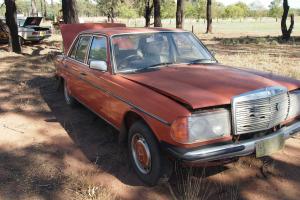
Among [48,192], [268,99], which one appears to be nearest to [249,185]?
[268,99]

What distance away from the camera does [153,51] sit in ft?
16.2

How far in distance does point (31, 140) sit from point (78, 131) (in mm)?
731

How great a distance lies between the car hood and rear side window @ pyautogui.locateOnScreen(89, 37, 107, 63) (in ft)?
2.33

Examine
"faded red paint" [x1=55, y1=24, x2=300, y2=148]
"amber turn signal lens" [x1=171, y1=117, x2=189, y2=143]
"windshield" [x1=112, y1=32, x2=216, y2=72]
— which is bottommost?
"amber turn signal lens" [x1=171, y1=117, x2=189, y2=143]

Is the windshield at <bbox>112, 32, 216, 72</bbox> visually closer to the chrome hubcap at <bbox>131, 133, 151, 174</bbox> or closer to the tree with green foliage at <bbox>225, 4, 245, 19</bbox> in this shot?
the chrome hubcap at <bbox>131, 133, 151, 174</bbox>

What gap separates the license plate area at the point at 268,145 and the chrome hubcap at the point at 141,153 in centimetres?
112

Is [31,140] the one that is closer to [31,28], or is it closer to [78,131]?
[78,131]

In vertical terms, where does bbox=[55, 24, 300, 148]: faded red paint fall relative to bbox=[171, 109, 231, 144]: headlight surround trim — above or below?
above

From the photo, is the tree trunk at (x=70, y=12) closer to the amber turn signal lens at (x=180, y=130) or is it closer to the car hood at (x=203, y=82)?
the car hood at (x=203, y=82)

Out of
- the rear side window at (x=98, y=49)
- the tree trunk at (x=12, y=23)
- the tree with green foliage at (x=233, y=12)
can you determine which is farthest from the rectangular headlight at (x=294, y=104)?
the tree with green foliage at (x=233, y=12)

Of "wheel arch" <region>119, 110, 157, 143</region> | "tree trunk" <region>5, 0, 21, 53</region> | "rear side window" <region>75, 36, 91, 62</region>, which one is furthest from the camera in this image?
"tree trunk" <region>5, 0, 21, 53</region>

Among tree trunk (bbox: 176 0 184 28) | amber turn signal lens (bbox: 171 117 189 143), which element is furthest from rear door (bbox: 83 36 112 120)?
tree trunk (bbox: 176 0 184 28)

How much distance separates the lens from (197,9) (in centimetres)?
8694

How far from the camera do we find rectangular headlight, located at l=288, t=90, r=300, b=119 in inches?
162
